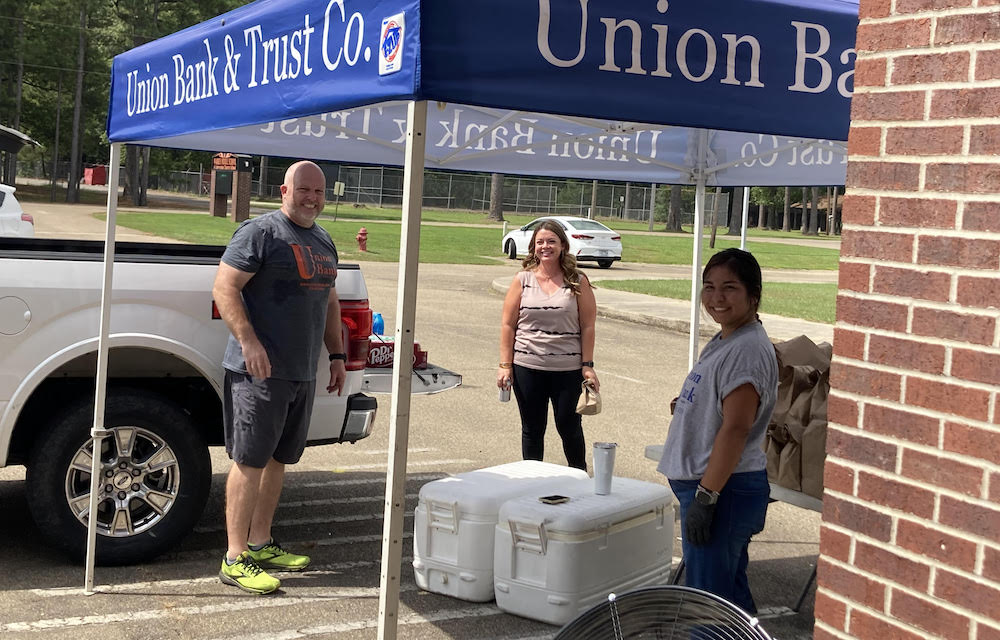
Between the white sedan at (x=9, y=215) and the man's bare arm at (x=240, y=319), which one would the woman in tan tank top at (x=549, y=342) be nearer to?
the man's bare arm at (x=240, y=319)

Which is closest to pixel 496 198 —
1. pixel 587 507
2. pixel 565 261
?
pixel 565 261

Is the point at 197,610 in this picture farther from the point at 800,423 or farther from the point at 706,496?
the point at 800,423

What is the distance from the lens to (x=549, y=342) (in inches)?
246

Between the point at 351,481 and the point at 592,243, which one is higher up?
the point at 592,243

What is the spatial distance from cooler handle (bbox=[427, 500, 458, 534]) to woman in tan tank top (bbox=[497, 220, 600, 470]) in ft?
3.75

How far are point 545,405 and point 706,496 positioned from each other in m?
2.57

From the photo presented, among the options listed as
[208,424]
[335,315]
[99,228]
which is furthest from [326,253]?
[99,228]

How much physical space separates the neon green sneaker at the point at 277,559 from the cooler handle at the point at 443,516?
79 cm

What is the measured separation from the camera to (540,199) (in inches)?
2682

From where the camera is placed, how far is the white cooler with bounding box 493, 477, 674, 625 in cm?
498

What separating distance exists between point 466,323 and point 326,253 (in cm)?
1117

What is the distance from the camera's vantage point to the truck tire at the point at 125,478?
551 cm

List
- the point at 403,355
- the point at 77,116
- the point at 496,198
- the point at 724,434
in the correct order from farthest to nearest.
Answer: the point at 496,198, the point at 77,116, the point at 724,434, the point at 403,355

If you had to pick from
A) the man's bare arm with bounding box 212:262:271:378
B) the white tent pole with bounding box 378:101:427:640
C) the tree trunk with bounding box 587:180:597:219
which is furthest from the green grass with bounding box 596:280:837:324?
the tree trunk with bounding box 587:180:597:219
